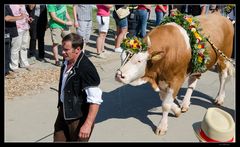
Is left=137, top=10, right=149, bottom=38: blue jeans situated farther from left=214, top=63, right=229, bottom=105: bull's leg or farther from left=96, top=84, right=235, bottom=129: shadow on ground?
left=214, top=63, right=229, bottom=105: bull's leg

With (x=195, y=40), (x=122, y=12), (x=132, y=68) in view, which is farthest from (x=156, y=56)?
(x=122, y=12)

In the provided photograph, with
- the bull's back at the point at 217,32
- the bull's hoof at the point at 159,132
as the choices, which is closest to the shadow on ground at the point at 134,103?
the bull's hoof at the point at 159,132

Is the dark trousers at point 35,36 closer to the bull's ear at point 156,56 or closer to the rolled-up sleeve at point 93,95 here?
the bull's ear at point 156,56

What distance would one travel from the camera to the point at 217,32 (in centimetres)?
641

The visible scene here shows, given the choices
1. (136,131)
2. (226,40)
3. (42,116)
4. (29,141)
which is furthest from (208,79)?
(29,141)

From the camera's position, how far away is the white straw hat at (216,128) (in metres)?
3.35

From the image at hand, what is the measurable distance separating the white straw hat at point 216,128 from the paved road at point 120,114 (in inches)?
79.4

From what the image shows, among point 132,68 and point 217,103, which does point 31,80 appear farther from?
point 217,103

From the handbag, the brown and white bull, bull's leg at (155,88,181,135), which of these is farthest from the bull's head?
the handbag

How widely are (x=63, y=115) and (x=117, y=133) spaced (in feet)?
4.93

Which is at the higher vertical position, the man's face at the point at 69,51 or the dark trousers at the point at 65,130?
the man's face at the point at 69,51

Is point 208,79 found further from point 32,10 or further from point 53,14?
point 32,10

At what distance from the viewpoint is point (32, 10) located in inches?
335

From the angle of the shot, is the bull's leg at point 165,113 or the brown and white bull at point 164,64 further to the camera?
the bull's leg at point 165,113
